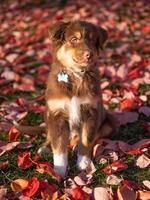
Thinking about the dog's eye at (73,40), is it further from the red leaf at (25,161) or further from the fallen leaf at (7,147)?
the fallen leaf at (7,147)

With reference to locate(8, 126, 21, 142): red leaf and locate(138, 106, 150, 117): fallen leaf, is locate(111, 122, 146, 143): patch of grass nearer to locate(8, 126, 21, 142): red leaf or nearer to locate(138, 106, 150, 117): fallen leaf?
locate(138, 106, 150, 117): fallen leaf

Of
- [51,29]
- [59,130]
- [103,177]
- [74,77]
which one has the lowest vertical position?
[103,177]

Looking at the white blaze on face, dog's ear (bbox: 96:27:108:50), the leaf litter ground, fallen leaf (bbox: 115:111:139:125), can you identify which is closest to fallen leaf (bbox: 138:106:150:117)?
the leaf litter ground

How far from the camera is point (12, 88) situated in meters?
8.27

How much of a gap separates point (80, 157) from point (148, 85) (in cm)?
252

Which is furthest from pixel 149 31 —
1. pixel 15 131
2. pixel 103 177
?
pixel 103 177

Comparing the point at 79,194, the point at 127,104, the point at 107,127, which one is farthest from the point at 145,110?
the point at 79,194

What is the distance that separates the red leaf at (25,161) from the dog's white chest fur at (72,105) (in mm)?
606

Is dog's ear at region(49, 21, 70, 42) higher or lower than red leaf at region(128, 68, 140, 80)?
higher

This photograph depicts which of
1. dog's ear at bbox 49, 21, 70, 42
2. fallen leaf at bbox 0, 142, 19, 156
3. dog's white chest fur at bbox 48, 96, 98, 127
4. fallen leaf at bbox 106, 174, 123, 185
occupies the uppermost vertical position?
dog's ear at bbox 49, 21, 70, 42

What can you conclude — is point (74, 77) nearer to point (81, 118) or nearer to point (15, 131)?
point (81, 118)

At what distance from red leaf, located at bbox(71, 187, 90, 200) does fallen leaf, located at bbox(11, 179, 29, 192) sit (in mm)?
507

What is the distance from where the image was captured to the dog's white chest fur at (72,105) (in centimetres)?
542

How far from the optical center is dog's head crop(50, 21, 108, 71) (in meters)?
5.19
